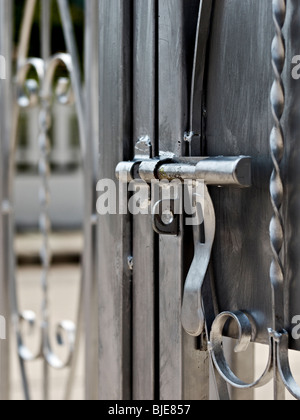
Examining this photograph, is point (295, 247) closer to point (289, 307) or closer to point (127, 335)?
point (289, 307)

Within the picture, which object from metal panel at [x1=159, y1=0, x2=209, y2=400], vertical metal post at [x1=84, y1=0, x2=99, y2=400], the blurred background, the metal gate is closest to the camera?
the metal gate

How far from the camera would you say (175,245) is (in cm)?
74

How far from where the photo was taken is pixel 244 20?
67 cm

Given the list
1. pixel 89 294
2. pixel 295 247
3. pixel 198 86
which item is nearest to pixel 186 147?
pixel 198 86

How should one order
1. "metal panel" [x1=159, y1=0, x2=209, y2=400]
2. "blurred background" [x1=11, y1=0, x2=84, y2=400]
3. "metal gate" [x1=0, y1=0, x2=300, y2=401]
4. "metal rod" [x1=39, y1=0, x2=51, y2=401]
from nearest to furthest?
"metal gate" [x1=0, y1=0, x2=300, y2=401]
"metal panel" [x1=159, y1=0, x2=209, y2=400]
"metal rod" [x1=39, y1=0, x2=51, y2=401]
"blurred background" [x1=11, y1=0, x2=84, y2=400]

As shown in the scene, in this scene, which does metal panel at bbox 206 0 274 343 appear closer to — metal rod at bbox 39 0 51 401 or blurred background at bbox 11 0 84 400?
metal rod at bbox 39 0 51 401

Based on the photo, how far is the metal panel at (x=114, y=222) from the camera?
0.81m

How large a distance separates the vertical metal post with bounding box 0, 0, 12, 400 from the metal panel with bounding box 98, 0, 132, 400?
0.37 m

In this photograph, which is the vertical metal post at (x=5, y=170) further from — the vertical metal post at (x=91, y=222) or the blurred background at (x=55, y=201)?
the blurred background at (x=55, y=201)

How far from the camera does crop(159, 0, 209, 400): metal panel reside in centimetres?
73

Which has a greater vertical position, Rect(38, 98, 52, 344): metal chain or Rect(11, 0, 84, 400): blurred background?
Rect(38, 98, 52, 344): metal chain

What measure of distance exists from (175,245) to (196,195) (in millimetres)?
71

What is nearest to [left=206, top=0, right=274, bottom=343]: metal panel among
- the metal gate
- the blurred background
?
the metal gate

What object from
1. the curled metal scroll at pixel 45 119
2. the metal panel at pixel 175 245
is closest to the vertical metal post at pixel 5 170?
the curled metal scroll at pixel 45 119
